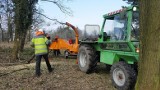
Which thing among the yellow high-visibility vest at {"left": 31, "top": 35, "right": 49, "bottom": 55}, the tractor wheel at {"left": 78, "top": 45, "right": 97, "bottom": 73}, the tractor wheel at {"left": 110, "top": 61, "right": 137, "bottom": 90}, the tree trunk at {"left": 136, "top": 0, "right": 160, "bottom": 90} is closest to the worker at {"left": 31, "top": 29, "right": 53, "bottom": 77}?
the yellow high-visibility vest at {"left": 31, "top": 35, "right": 49, "bottom": 55}

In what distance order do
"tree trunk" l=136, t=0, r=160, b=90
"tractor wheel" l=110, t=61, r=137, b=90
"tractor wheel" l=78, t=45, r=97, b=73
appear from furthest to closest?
"tractor wheel" l=78, t=45, r=97, b=73 < "tractor wheel" l=110, t=61, r=137, b=90 < "tree trunk" l=136, t=0, r=160, b=90

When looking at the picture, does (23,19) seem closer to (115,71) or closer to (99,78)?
(99,78)

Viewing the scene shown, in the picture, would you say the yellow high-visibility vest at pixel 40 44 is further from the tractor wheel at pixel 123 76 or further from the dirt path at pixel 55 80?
the tractor wheel at pixel 123 76

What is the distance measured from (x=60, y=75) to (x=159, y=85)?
6364 millimetres

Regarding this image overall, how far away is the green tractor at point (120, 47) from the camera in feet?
29.7

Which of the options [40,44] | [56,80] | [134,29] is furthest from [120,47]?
[40,44]

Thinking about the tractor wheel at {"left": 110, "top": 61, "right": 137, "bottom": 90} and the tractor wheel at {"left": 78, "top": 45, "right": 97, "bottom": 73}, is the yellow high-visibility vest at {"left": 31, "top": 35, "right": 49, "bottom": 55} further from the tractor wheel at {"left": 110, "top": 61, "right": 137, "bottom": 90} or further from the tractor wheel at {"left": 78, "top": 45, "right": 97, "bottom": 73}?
the tractor wheel at {"left": 110, "top": 61, "right": 137, "bottom": 90}

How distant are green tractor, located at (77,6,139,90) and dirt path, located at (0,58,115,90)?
55cm

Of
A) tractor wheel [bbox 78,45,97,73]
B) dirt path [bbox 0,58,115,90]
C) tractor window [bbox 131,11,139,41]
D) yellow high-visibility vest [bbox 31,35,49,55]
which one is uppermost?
tractor window [bbox 131,11,139,41]

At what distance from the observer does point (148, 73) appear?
537 centimetres

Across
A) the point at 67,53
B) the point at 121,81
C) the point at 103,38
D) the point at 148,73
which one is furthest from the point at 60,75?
the point at 67,53

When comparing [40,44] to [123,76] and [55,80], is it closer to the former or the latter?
[55,80]

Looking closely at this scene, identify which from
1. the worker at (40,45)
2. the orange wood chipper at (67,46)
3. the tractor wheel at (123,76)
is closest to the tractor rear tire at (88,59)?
the worker at (40,45)

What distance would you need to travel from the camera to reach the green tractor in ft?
29.7
